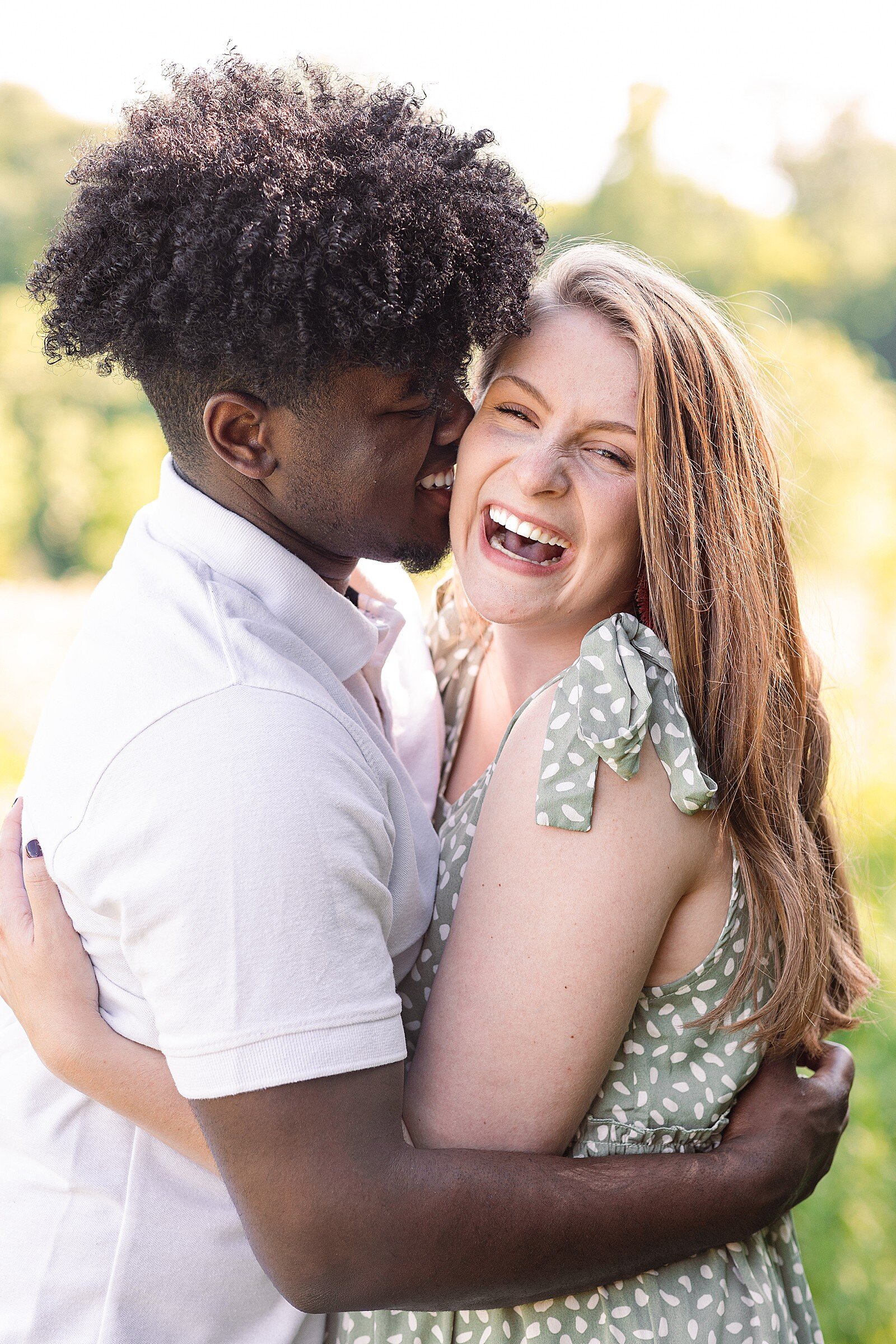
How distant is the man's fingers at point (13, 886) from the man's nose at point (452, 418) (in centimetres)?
100

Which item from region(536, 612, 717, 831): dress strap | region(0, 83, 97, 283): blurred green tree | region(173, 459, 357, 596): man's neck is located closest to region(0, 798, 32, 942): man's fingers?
region(173, 459, 357, 596): man's neck

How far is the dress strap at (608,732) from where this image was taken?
1.59 metres

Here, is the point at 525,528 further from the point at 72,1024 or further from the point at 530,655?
the point at 72,1024

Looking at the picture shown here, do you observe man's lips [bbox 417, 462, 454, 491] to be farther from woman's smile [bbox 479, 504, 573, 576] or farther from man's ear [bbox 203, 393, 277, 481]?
man's ear [bbox 203, 393, 277, 481]

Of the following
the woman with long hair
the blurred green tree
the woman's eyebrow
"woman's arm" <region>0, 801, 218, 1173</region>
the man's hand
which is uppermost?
the blurred green tree

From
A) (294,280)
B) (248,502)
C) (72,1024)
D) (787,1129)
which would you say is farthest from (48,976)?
(787,1129)

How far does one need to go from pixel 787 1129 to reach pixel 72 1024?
3.94ft

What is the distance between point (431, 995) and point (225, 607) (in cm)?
69

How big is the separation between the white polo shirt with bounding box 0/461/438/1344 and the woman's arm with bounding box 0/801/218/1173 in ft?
0.12

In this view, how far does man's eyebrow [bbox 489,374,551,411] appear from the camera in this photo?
2.03 m

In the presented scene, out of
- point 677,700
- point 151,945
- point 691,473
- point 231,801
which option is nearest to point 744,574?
point 691,473

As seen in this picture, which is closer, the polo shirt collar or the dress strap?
the dress strap

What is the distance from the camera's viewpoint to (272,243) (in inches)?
61.1

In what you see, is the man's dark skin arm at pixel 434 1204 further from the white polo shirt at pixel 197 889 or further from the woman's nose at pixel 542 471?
the woman's nose at pixel 542 471
